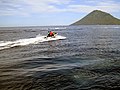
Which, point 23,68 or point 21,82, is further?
point 23,68

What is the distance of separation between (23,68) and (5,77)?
2453 mm

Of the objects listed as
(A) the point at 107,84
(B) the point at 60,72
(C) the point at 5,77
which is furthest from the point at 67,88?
(C) the point at 5,77

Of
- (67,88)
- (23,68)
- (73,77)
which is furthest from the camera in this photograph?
(23,68)

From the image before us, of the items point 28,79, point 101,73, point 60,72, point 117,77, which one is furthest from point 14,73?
point 117,77

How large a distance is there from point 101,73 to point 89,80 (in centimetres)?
176

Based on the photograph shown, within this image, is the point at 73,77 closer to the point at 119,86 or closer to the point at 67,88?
the point at 67,88

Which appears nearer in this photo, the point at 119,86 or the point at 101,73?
the point at 119,86

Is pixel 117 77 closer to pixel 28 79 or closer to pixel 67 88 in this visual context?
pixel 67 88

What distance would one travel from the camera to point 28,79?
10352mm

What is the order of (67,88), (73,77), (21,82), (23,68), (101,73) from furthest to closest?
(23,68)
(101,73)
(73,77)
(21,82)
(67,88)

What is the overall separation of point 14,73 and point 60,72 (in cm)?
302

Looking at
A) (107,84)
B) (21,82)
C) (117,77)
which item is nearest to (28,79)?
(21,82)

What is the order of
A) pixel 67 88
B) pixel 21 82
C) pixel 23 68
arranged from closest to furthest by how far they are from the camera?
pixel 67 88 → pixel 21 82 → pixel 23 68

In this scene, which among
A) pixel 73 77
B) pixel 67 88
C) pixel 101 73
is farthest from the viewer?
pixel 101 73
